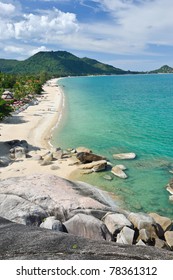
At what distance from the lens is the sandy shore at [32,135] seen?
2619 centimetres

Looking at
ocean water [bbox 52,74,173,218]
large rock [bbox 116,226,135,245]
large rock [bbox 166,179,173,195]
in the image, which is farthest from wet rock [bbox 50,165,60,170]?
large rock [bbox 116,226,135,245]

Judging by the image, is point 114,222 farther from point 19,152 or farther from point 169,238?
point 19,152

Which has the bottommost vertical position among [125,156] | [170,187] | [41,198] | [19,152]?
[170,187]

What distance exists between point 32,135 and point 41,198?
77.9 ft

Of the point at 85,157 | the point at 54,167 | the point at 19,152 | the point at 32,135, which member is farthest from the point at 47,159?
the point at 32,135

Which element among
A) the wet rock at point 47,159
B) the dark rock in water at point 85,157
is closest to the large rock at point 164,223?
the dark rock in water at point 85,157

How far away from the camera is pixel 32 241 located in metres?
9.24

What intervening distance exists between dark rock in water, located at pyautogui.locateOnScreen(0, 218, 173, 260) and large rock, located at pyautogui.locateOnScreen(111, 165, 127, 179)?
16.4 m

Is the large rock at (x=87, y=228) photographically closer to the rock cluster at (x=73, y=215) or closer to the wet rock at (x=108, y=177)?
the rock cluster at (x=73, y=215)

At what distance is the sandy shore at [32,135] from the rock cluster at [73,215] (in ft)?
23.0

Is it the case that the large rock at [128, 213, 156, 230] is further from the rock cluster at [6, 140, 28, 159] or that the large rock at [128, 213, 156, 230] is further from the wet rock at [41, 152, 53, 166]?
the rock cluster at [6, 140, 28, 159]

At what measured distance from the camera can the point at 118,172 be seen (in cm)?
2620

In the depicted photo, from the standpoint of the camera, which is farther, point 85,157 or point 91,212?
point 85,157
